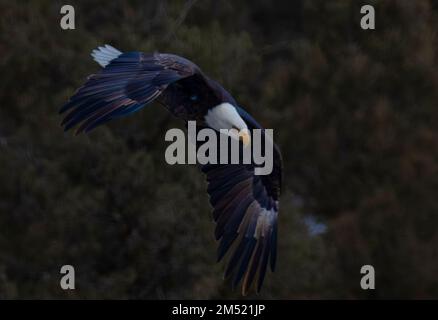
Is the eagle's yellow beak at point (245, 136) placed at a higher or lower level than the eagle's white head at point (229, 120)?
lower

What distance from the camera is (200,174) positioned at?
11531mm

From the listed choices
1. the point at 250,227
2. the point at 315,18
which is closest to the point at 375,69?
the point at 315,18

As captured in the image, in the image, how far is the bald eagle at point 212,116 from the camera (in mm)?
6922

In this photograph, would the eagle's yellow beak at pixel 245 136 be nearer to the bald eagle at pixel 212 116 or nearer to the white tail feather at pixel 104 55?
the bald eagle at pixel 212 116

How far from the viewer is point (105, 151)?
38.0 ft

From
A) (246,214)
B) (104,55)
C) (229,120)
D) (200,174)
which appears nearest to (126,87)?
(104,55)

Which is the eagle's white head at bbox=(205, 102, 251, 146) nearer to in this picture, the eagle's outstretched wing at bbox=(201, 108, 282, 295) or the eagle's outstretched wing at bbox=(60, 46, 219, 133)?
the eagle's outstretched wing at bbox=(60, 46, 219, 133)

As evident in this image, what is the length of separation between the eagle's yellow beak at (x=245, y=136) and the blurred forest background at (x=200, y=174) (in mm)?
3657

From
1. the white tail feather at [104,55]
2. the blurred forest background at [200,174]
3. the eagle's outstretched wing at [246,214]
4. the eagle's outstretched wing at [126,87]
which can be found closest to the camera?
the eagle's outstretched wing at [126,87]

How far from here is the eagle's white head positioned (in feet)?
25.2

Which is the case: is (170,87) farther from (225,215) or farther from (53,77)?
(53,77)

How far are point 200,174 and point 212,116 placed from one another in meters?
3.77

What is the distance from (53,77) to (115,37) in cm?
75

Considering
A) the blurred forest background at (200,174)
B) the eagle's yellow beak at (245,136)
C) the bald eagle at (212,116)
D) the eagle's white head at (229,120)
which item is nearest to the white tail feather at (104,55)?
the bald eagle at (212,116)
